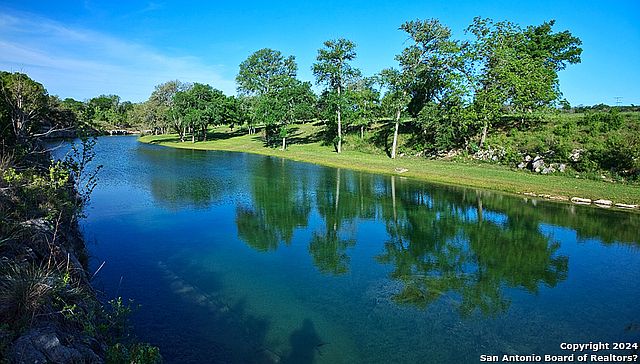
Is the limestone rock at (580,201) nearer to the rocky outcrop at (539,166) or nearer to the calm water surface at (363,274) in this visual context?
the calm water surface at (363,274)

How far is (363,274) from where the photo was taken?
15.0 meters

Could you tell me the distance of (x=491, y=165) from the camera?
41.4 metres

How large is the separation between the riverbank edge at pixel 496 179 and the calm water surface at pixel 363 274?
2.04 meters

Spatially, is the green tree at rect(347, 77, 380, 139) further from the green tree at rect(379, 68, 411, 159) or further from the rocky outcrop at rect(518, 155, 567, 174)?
the rocky outcrop at rect(518, 155, 567, 174)

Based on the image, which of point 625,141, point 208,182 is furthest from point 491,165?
point 208,182

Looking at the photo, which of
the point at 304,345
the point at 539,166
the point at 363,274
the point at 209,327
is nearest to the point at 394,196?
the point at 363,274

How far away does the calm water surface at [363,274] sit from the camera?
10.4 m

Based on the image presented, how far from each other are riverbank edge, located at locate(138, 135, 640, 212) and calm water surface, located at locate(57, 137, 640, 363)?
204 cm

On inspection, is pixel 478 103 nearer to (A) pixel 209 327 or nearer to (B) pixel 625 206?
(B) pixel 625 206

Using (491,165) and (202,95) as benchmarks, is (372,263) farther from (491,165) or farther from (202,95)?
(202,95)

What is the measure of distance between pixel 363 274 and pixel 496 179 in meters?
23.6

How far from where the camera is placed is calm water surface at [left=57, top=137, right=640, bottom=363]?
10.4 meters

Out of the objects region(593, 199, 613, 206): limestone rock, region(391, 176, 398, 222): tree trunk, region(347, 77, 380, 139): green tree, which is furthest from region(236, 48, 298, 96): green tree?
region(593, 199, 613, 206): limestone rock

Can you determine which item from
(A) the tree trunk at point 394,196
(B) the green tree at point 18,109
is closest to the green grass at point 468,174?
(A) the tree trunk at point 394,196
